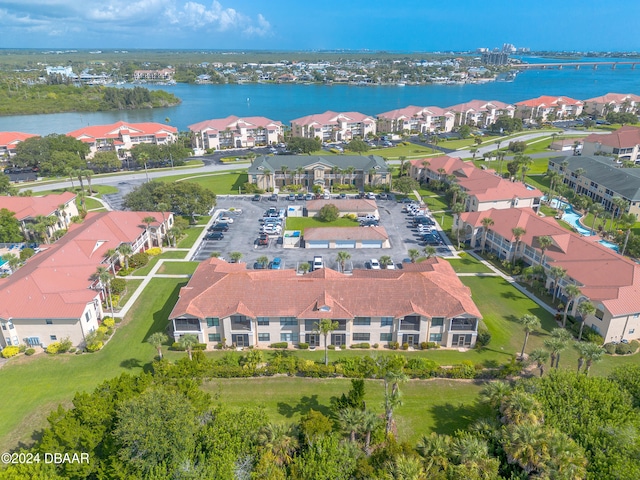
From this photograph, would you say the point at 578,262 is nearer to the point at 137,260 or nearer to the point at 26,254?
the point at 137,260

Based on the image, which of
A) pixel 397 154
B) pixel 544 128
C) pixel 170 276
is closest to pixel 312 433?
pixel 170 276

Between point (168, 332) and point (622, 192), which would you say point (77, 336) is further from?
point (622, 192)

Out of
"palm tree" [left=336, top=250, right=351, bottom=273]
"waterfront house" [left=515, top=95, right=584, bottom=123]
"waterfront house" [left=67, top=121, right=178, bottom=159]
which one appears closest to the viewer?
"palm tree" [left=336, top=250, right=351, bottom=273]

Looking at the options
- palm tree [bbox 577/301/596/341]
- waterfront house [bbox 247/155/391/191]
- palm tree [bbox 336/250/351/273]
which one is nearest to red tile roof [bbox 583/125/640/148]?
waterfront house [bbox 247/155/391/191]

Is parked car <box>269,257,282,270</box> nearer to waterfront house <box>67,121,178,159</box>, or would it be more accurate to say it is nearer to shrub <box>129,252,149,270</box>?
shrub <box>129,252,149,270</box>

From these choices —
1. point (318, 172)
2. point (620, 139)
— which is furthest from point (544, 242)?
point (620, 139)
